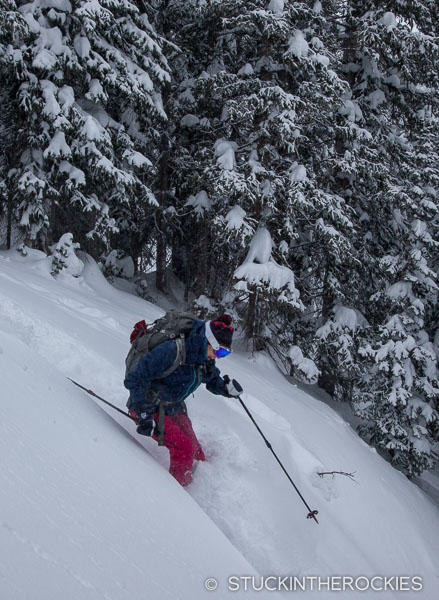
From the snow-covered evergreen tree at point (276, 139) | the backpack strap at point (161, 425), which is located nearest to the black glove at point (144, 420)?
the backpack strap at point (161, 425)

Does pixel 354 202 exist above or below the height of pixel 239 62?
below

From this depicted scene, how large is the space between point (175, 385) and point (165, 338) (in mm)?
558

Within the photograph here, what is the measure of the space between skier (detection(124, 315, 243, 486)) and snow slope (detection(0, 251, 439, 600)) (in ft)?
0.88

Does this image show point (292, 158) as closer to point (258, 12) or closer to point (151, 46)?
point (258, 12)

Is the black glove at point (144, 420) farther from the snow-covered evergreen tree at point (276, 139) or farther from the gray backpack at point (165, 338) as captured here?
the snow-covered evergreen tree at point (276, 139)

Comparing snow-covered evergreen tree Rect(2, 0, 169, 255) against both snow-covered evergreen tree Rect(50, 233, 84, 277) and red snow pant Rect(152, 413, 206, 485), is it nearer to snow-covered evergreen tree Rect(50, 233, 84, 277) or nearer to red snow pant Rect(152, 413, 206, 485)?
snow-covered evergreen tree Rect(50, 233, 84, 277)

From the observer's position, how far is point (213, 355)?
446 centimetres

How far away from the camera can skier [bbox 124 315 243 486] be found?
4.25 meters

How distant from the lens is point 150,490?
3549 millimetres

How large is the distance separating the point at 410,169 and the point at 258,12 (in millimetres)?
6198

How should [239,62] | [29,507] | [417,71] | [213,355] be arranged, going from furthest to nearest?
1. [417,71]
2. [239,62]
3. [213,355]
4. [29,507]

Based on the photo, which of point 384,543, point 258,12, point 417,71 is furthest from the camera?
point 417,71

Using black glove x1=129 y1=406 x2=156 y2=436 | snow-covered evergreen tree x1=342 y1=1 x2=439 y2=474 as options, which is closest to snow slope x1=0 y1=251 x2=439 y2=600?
black glove x1=129 y1=406 x2=156 y2=436

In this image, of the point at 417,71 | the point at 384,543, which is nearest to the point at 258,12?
the point at 417,71
